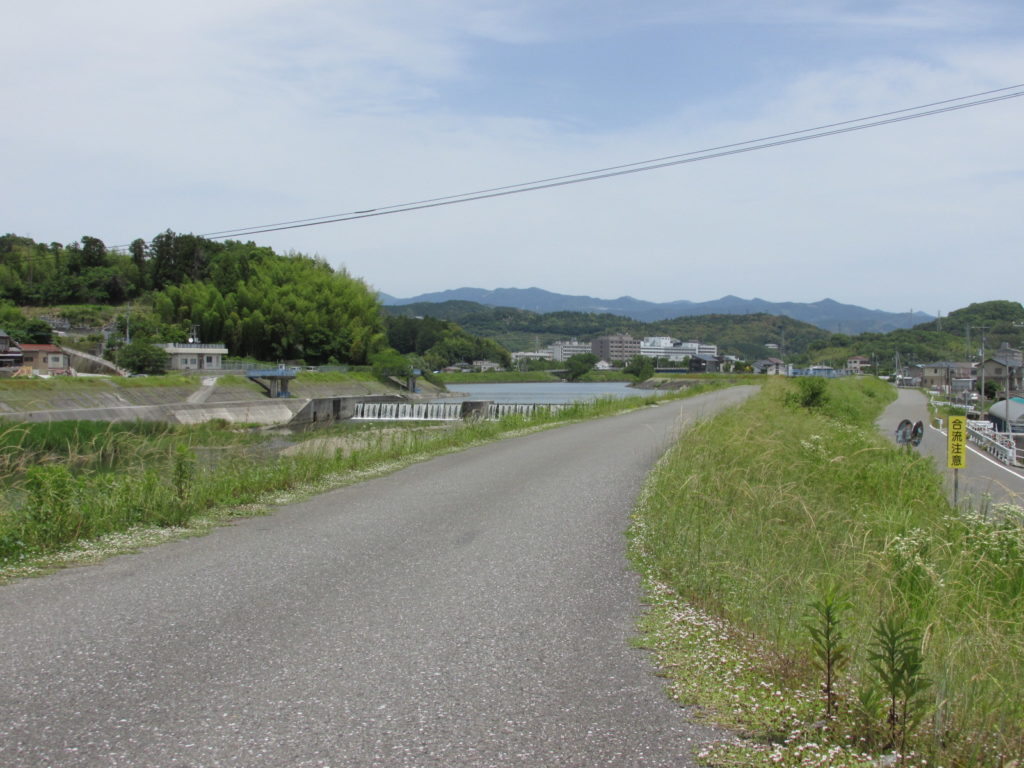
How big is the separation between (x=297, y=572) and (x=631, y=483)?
5.36 m

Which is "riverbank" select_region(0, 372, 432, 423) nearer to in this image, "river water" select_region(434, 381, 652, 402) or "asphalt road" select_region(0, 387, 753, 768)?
"river water" select_region(434, 381, 652, 402)

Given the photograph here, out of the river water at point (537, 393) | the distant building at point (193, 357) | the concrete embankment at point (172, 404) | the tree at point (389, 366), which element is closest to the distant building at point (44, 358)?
the distant building at point (193, 357)

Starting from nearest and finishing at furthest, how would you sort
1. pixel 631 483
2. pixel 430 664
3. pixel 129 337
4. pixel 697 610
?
pixel 430 664
pixel 697 610
pixel 631 483
pixel 129 337

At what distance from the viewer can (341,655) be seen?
3906 millimetres

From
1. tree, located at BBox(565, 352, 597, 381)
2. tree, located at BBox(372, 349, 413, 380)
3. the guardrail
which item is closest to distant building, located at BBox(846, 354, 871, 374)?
tree, located at BBox(565, 352, 597, 381)

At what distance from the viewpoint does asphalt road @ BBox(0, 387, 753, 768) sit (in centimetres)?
300

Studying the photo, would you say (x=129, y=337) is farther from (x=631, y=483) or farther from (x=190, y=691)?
(x=190, y=691)

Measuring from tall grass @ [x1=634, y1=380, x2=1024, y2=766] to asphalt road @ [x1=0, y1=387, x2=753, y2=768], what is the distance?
63cm

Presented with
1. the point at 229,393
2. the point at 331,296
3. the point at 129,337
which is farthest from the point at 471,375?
the point at 229,393

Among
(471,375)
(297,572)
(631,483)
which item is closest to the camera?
(297,572)

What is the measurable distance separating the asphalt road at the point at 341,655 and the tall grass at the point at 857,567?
0.63m

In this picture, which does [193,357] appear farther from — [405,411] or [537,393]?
[537,393]

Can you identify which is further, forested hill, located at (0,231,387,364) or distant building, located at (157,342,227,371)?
forested hill, located at (0,231,387,364)

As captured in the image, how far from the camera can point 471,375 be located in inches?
4459
